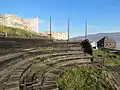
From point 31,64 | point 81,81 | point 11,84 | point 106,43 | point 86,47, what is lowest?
point 81,81

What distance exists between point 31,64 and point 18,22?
4704cm

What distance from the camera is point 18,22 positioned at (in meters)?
56.8

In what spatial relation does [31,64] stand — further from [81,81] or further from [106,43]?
[106,43]

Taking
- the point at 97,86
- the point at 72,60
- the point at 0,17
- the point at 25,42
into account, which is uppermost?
the point at 0,17

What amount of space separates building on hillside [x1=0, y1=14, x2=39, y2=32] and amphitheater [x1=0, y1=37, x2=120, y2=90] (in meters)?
30.8

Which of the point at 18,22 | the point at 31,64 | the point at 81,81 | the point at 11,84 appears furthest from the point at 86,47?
the point at 18,22

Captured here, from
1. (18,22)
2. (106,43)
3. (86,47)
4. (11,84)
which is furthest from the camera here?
(106,43)

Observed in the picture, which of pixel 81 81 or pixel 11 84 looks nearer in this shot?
pixel 11 84

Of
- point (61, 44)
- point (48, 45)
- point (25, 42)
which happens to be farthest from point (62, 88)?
point (61, 44)

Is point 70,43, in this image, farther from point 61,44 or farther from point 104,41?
point 104,41

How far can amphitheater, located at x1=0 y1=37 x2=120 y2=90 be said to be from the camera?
736 centimetres

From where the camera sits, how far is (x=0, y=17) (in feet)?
163

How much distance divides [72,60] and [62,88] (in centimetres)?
735

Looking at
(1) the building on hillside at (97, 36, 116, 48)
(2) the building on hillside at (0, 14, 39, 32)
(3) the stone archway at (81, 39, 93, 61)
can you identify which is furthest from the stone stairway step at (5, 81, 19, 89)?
(1) the building on hillside at (97, 36, 116, 48)
